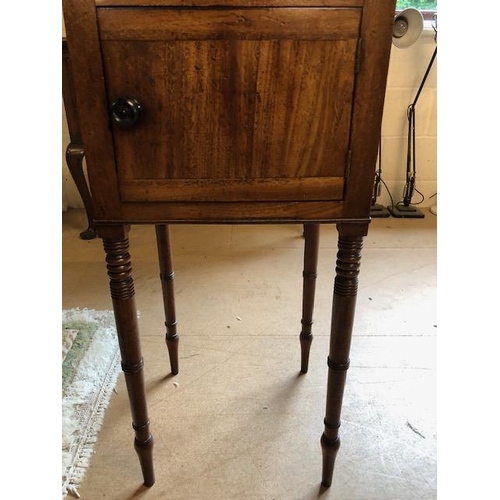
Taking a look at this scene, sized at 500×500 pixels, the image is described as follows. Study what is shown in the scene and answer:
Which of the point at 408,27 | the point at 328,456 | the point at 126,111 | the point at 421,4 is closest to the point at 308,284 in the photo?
the point at 328,456

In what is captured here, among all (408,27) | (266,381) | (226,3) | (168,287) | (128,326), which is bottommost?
(266,381)

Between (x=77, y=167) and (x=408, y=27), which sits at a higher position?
(x=408, y=27)

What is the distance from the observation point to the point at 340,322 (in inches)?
27.7

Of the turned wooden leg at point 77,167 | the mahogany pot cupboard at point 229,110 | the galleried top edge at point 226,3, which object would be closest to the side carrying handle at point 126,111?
the mahogany pot cupboard at point 229,110

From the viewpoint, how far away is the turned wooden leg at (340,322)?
2.16 ft

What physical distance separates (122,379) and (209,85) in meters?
0.76

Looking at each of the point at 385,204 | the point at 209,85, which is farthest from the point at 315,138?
the point at 385,204

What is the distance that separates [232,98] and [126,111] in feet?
0.42

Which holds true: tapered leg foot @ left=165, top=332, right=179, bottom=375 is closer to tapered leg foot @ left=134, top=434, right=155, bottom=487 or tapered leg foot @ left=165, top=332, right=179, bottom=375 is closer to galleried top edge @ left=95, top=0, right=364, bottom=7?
tapered leg foot @ left=134, top=434, right=155, bottom=487

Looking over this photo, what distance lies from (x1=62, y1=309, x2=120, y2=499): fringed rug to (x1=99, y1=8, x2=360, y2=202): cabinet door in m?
0.56

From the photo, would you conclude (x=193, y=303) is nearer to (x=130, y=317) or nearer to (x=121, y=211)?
(x=130, y=317)

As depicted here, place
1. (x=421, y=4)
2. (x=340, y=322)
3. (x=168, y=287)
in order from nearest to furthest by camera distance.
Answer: (x=340, y=322), (x=168, y=287), (x=421, y=4)

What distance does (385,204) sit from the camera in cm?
211

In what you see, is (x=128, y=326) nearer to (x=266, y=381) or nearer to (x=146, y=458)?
(x=146, y=458)
